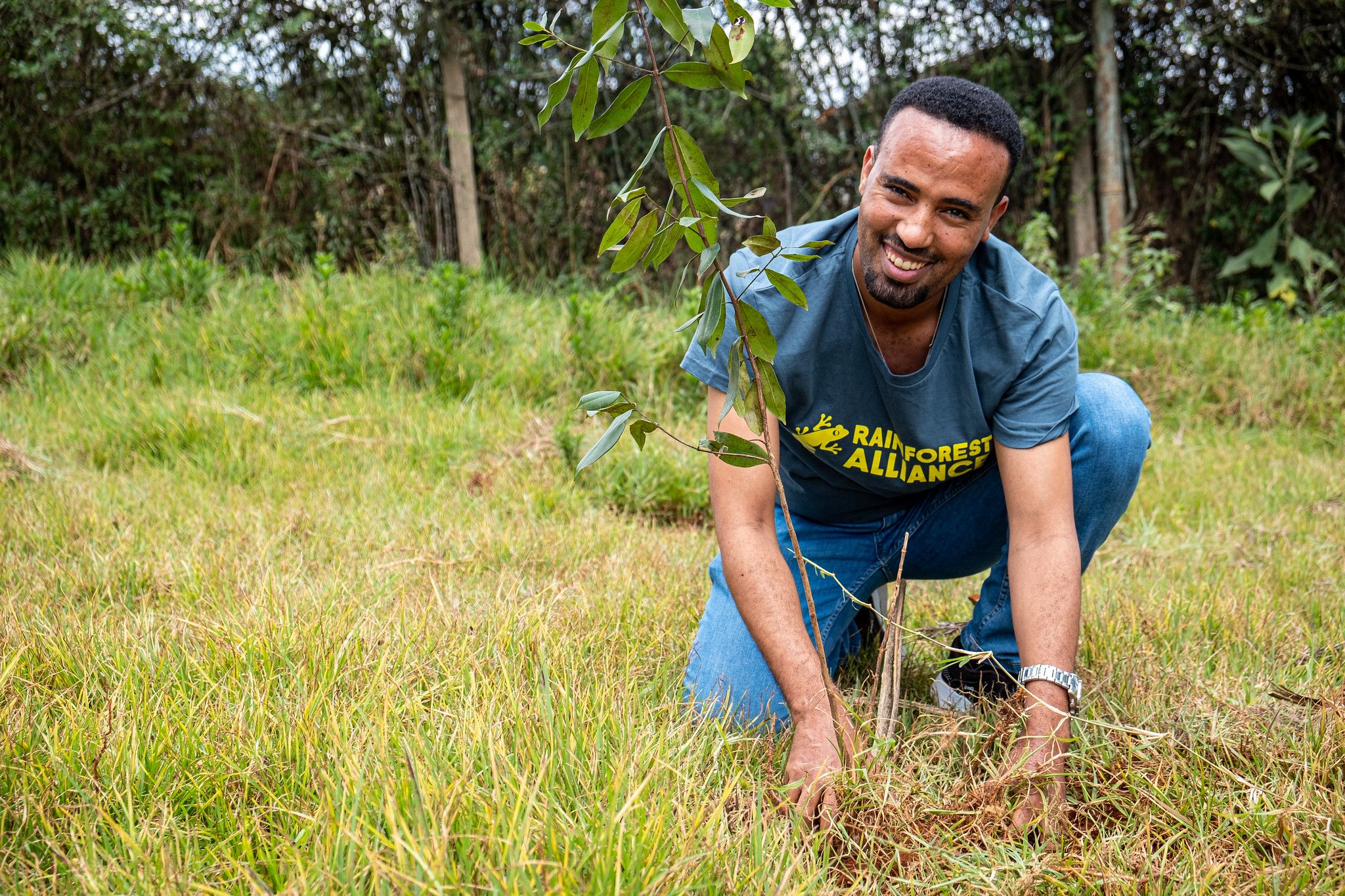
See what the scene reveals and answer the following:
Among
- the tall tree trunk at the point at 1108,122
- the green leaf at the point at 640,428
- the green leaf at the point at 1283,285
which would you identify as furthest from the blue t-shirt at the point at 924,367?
the green leaf at the point at 1283,285

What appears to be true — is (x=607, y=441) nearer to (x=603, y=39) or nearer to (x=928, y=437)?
(x=603, y=39)

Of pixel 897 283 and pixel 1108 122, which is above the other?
pixel 1108 122

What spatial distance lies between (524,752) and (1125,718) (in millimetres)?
1262

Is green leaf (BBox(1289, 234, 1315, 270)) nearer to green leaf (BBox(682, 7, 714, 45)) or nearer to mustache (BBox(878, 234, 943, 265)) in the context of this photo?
mustache (BBox(878, 234, 943, 265))

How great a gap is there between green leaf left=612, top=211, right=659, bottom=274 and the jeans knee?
122cm

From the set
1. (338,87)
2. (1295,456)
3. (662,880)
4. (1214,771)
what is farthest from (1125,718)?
(338,87)

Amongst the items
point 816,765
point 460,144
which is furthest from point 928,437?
point 460,144

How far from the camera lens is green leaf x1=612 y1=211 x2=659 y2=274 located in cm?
149

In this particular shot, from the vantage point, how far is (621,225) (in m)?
1.49

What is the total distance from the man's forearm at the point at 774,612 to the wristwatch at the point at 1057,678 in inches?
15.5

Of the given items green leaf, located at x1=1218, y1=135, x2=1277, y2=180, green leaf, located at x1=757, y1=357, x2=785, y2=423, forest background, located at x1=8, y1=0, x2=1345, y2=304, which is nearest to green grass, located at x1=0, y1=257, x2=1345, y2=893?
green leaf, located at x1=757, y1=357, x2=785, y2=423

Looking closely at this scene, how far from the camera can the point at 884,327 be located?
214 cm

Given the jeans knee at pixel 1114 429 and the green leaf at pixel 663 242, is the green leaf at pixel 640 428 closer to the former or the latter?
the green leaf at pixel 663 242

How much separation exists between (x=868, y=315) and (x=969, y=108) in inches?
18.2
